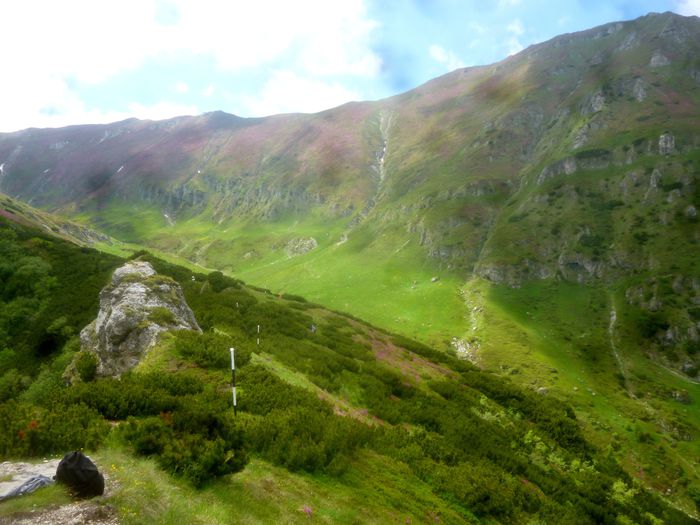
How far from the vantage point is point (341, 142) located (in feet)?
599

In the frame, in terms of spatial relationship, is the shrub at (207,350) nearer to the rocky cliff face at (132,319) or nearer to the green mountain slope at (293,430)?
the green mountain slope at (293,430)

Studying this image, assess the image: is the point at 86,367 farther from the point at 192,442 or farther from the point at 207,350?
the point at 192,442

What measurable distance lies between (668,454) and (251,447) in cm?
4781

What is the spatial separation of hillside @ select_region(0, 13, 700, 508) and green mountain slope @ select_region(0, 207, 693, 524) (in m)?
21.1

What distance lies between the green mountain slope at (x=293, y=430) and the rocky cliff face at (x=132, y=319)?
1.46 m

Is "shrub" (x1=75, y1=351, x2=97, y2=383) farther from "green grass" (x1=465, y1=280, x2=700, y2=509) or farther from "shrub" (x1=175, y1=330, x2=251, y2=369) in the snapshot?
"green grass" (x1=465, y1=280, x2=700, y2=509)

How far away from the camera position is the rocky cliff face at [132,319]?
19641 mm

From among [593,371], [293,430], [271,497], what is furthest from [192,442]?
[593,371]

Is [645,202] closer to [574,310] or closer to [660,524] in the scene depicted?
[574,310]

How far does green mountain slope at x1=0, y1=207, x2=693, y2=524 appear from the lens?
997 cm

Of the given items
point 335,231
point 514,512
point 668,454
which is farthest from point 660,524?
point 335,231

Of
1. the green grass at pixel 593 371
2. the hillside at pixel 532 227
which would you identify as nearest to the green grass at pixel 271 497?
the hillside at pixel 532 227

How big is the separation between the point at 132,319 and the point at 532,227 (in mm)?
88607

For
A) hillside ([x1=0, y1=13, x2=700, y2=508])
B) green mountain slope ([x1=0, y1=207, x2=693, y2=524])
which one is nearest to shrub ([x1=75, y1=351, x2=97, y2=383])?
green mountain slope ([x1=0, y1=207, x2=693, y2=524])
